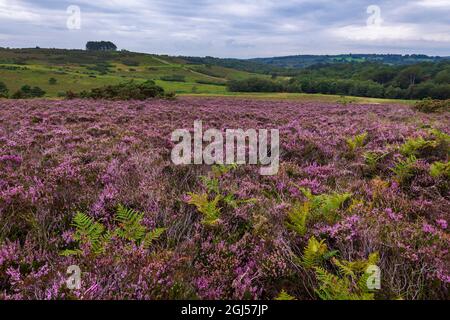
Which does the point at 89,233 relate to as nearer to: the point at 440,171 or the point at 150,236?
Result: the point at 150,236

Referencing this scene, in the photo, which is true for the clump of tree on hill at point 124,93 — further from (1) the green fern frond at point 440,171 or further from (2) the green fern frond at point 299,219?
(2) the green fern frond at point 299,219

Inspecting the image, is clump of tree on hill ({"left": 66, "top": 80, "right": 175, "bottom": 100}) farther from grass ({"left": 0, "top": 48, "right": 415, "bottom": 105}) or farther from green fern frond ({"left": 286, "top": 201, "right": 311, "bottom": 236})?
grass ({"left": 0, "top": 48, "right": 415, "bottom": 105})

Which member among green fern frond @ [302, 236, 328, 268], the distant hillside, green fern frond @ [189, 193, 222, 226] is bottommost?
green fern frond @ [302, 236, 328, 268]

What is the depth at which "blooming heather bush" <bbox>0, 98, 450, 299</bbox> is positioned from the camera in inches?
108

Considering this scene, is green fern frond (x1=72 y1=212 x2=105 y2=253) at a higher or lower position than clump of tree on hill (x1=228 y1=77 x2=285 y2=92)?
lower

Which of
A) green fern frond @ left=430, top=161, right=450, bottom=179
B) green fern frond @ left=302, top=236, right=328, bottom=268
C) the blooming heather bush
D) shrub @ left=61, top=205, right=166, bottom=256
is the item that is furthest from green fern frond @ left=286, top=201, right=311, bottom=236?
green fern frond @ left=430, top=161, right=450, bottom=179

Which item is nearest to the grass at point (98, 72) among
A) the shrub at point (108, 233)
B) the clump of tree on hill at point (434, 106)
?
the clump of tree on hill at point (434, 106)

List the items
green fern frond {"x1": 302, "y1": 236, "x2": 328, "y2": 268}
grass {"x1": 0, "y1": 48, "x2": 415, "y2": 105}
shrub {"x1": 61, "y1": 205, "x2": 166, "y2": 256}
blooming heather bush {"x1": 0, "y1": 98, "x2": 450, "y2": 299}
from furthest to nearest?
1. grass {"x1": 0, "y1": 48, "x2": 415, "y2": 105}
2. shrub {"x1": 61, "y1": 205, "x2": 166, "y2": 256}
3. green fern frond {"x1": 302, "y1": 236, "x2": 328, "y2": 268}
4. blooming heather bush {"x1": 0, "y1": 98, "x2": 450, "y2": 299}

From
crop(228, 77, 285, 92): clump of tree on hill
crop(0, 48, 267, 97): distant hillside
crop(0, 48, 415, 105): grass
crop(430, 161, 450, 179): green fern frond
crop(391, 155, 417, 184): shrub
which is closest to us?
crop(430, 161, 450, 179): green fern frond

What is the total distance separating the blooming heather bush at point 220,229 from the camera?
2732 mm

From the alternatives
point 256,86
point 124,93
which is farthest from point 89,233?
point 256,86
